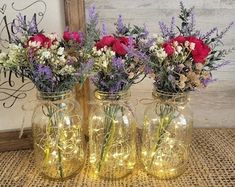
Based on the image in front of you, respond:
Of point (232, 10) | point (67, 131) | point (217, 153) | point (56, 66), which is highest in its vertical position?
point (232, 10)

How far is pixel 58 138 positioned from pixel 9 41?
29cm

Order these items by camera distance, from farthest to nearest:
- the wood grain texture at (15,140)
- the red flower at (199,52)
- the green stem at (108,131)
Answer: the wood grain texture at (15,140) < the green stem at (108,131) < the red flower at (199,52)

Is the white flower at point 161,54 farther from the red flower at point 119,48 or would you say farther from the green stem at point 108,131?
the green stem at point 108,131

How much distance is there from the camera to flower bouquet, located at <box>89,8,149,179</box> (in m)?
0.73

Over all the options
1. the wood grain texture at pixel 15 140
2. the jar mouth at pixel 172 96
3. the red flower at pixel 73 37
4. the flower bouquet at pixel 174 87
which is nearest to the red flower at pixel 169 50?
the flower bouquet at pixel 174 87

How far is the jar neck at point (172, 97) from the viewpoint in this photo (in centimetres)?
77

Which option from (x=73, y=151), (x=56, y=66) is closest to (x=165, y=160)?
(x=73, y=151)

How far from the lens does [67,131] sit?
87cm

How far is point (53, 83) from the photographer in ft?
2.44

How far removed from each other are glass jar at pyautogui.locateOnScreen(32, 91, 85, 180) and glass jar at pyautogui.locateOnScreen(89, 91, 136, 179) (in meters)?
0.04

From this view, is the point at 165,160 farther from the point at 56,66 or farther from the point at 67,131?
the point at 56,66

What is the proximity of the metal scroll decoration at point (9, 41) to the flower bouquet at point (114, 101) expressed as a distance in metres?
0.21

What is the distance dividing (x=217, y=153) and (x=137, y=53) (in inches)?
17.5

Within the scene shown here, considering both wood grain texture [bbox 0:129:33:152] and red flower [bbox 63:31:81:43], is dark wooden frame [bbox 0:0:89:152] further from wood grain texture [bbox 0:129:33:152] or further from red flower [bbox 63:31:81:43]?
red flower [bbox 63:31:81:43]
